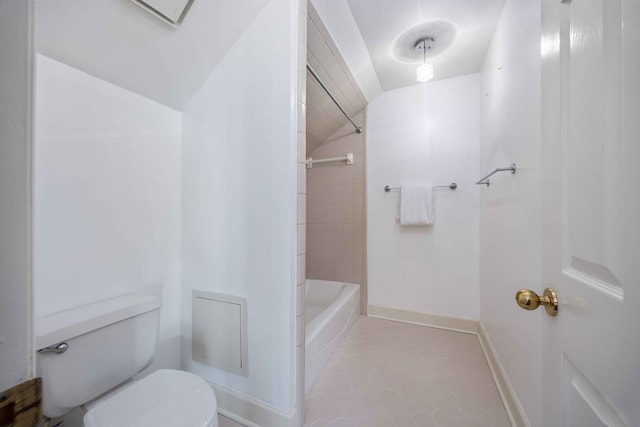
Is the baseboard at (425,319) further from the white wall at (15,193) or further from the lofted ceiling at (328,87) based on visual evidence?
the white wall at (15,193)

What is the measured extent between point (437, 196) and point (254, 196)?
1799 millimetres

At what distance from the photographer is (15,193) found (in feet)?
1.12

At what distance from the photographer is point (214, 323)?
1.31 meters

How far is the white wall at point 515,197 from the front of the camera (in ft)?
3.30

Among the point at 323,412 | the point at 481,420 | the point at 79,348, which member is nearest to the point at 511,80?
the point at 481,420

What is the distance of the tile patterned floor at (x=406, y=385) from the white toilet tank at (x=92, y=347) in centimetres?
93

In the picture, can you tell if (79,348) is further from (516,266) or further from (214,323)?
(516,266)

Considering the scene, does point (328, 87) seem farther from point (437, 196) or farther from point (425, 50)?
point (437, 196)

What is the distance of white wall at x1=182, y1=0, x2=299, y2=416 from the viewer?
43.8 inches

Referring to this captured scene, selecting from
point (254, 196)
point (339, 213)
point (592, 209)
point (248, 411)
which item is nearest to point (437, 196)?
point (339, 213)

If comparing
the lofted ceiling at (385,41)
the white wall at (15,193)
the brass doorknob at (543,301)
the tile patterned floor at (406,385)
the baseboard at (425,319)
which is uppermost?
the lofted ceiling at (385,41)

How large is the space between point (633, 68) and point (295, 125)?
975mm

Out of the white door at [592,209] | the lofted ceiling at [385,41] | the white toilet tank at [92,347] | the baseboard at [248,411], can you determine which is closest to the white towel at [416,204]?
the lofted ceiling at [385,41]

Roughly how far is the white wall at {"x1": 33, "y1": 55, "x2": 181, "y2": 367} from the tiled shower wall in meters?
1.49
